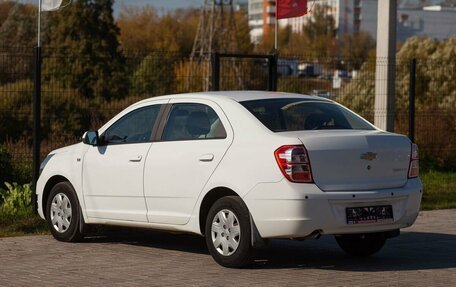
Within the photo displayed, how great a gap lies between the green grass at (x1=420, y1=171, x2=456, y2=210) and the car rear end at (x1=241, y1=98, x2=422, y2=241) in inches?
229

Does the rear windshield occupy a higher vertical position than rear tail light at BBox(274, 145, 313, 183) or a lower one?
higher

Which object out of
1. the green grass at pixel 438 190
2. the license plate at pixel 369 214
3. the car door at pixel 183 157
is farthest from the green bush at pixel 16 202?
the green grass at pixel 438 190

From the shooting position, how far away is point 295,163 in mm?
10055

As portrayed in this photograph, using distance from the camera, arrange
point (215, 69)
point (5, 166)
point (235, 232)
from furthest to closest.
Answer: point (5, 166), point (215, 69), point (235, 232)

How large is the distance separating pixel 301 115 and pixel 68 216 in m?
3.07

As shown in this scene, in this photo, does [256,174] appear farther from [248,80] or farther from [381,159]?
[248,80]

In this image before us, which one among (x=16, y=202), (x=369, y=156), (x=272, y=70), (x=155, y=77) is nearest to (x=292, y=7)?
(x=272, y=70)

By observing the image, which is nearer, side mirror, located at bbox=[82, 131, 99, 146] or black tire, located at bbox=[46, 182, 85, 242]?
side mirror, located at bbox=[82, 131, 99, 146]

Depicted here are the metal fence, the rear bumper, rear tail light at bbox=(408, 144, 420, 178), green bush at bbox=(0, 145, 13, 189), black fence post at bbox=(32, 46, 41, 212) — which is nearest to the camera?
the rear bumper

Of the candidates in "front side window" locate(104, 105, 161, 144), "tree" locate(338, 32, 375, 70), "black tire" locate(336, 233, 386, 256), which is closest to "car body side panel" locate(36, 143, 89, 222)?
"front side window" locate(104, 105, 161, 144)

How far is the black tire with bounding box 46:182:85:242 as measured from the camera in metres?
12.3

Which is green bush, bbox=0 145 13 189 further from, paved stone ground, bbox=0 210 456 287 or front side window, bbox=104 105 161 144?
front side window, bbox=104 105 161 144

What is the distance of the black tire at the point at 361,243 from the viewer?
37.6 ft

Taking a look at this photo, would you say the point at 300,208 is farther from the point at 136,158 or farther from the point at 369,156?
the point at 136,158
